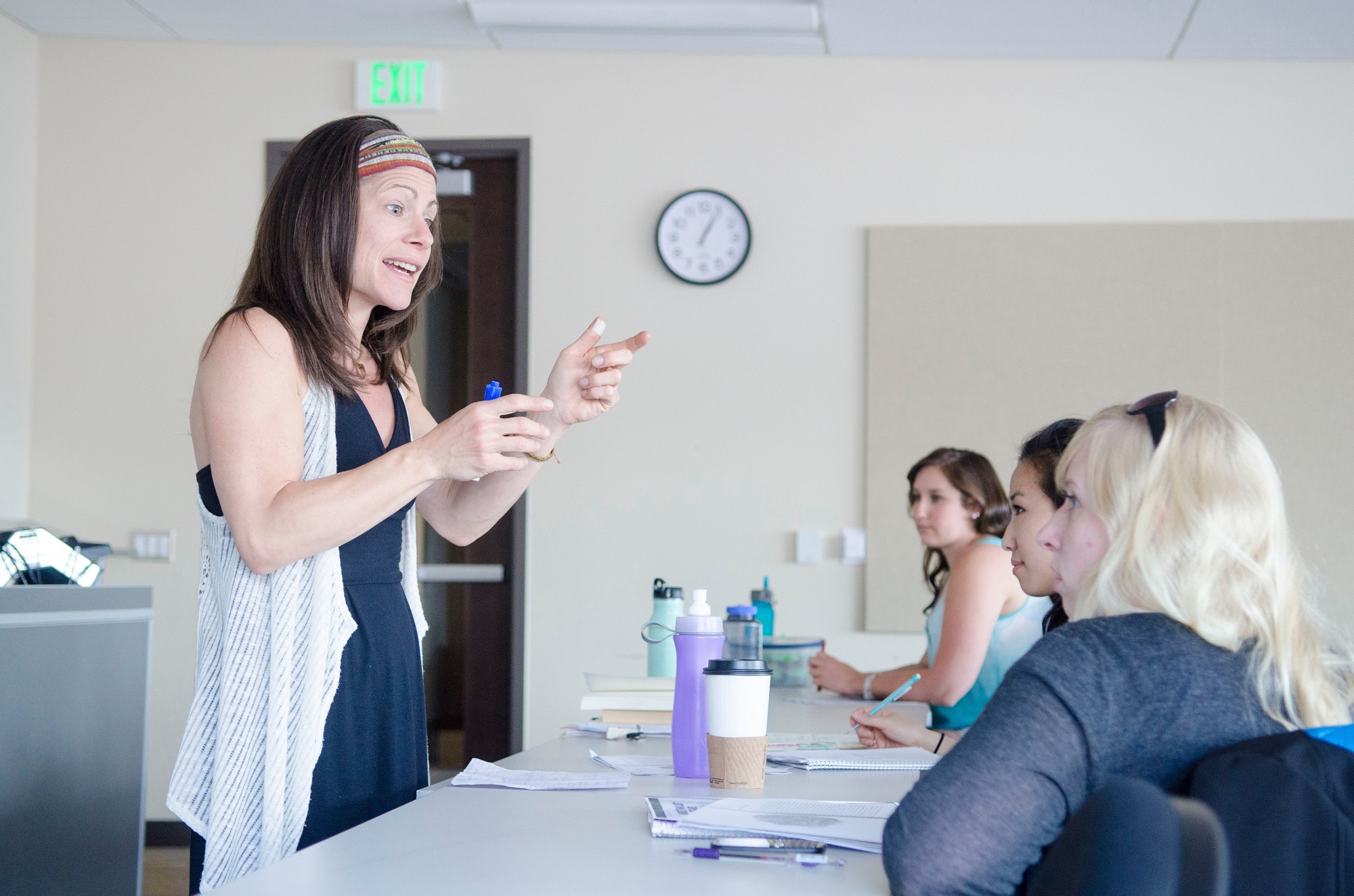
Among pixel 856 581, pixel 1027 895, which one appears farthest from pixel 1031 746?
pixel 856 581

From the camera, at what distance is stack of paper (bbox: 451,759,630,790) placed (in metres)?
1.34

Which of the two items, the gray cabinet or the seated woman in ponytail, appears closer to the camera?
the seated woman in ponytail

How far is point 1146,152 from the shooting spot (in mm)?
3730

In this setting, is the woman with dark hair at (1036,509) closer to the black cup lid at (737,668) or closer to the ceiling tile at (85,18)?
the black cup lid at (737,668)

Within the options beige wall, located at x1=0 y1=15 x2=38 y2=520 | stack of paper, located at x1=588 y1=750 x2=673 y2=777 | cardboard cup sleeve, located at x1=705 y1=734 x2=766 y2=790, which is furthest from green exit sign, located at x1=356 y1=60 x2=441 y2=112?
cardboard cup sleeve, located at x1=705 y1=734 x2=766 y2=790

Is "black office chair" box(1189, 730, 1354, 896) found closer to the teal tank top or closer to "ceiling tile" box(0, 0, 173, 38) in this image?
the teal tank top

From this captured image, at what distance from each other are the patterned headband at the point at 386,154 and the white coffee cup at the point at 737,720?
2.51 feet

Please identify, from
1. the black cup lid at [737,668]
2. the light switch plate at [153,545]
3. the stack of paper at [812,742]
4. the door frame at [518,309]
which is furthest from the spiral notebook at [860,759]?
the light switch plate at [153,545]

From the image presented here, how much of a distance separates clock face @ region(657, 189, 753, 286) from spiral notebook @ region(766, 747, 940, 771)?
2375 mm

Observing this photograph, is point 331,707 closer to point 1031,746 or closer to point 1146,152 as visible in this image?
point 1031,746

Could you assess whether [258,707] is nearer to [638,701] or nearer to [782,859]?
[782,859]

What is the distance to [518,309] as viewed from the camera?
3852 mm

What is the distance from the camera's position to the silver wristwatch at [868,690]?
8.45ft

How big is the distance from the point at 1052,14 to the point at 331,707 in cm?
305
